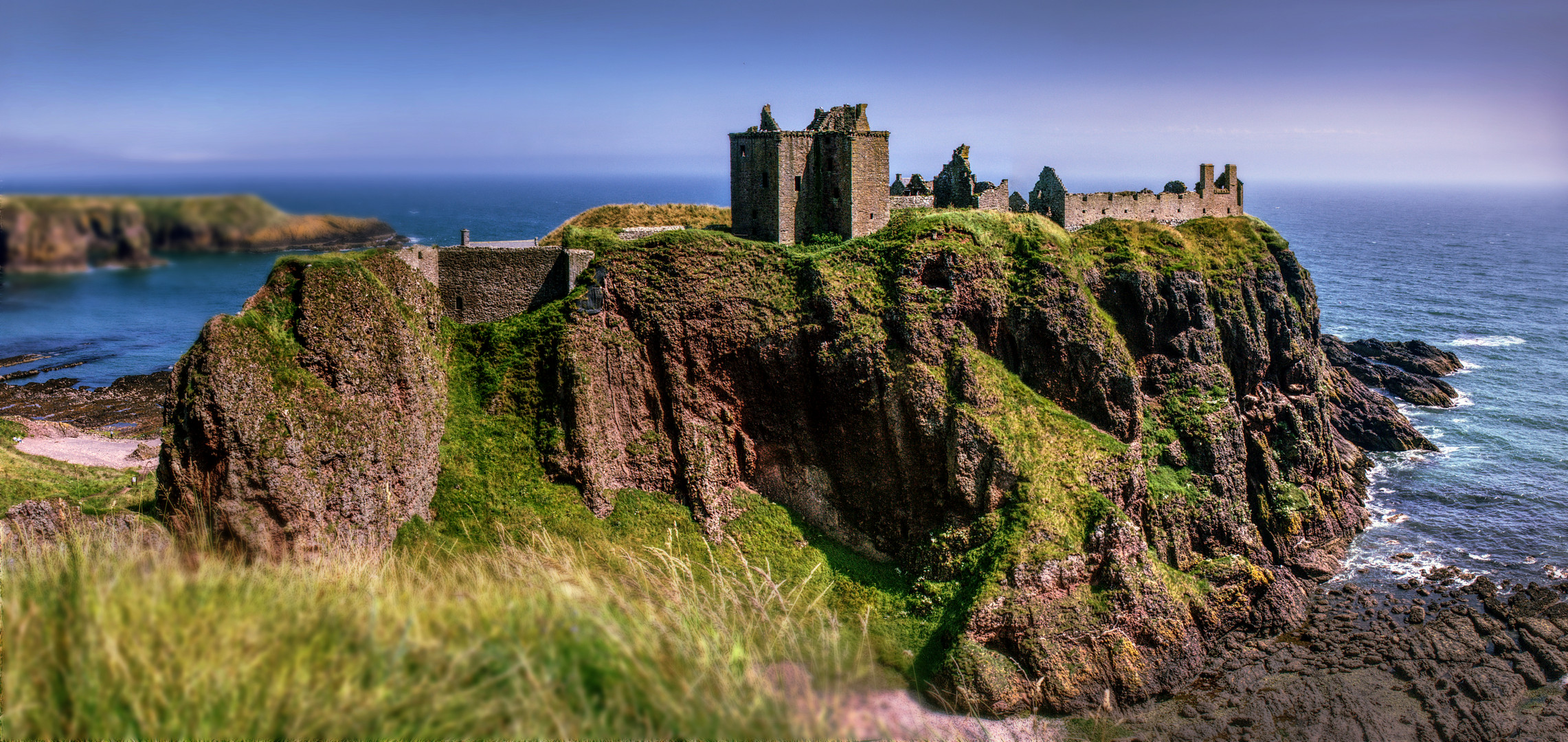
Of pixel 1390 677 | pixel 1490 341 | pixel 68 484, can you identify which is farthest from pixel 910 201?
pixel 1490 341

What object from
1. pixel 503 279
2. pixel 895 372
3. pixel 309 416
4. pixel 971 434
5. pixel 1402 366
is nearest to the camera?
pixel 309 416

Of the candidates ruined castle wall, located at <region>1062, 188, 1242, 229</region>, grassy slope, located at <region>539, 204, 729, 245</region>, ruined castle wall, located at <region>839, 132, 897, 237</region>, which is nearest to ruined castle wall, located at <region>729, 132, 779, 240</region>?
ruined castle wall, located at <region>839, 132, 897, 237</region>


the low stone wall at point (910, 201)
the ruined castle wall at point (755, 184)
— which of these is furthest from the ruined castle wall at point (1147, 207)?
the ruined castle wall at point (755, 184)

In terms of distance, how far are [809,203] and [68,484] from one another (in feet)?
87.5

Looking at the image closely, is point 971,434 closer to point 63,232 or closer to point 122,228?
point 122,228

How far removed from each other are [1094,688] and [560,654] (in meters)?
23.1

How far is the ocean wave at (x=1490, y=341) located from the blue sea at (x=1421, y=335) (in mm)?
232

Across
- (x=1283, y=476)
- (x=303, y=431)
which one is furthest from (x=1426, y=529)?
(x=303, y=431)

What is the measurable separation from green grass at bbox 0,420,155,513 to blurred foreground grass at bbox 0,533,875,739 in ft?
76.7

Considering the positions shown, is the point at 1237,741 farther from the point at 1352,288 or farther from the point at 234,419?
the point at 1352,288

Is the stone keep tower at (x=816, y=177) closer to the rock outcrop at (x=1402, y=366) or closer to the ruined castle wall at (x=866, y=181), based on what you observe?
the ruined castle wall at (x=866, y=181)

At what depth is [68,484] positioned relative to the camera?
30516mm

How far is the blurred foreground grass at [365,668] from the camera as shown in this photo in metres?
6.03

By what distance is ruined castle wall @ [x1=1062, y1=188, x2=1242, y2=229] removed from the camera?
40.3 m
